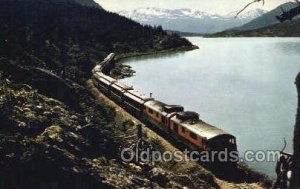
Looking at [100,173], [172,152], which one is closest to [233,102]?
[172,152]

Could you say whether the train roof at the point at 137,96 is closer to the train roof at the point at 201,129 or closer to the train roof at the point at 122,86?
the train roof at the point at 122,86

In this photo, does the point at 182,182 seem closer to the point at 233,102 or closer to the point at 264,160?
the point at 264,160

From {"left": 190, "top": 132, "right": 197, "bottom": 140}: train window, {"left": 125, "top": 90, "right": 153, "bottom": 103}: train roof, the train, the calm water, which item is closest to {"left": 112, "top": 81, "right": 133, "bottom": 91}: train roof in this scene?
the train

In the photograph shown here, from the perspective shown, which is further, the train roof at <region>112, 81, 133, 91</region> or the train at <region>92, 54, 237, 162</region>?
the train roof at <region>112, 81, 133, 91</region>

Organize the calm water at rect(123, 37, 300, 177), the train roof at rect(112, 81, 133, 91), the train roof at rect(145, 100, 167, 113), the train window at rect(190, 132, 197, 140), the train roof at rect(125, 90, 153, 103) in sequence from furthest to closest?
1. the train roof at rect(112, 81, 133, 91)
2. the calm water at rect(123, 37, 300, 177)
3. the train roof at rect(125, 90, 153, 103)
4. the train roof at rect(145, 100, 167, 113)
5. the train window at rect(190, 132, 197, 140)

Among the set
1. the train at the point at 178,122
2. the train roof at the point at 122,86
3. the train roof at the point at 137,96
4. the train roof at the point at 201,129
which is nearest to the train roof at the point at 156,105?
the train at the point at 178,122

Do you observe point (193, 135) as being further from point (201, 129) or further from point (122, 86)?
point (122, 86)

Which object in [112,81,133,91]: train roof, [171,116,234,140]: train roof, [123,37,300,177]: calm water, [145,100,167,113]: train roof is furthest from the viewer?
[112,81,133,91]: train roof

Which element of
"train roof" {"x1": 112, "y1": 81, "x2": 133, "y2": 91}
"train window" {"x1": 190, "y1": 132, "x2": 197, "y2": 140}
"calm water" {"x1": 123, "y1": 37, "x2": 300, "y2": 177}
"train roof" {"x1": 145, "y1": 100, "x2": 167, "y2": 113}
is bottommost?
"calm water" {"x1": 123, "y1": 37, "x2": 300, "y2": 177}

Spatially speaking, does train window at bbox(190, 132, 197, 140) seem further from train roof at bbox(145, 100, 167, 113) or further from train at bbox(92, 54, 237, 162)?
train roof at bbox(145, 100, 167, 113)
